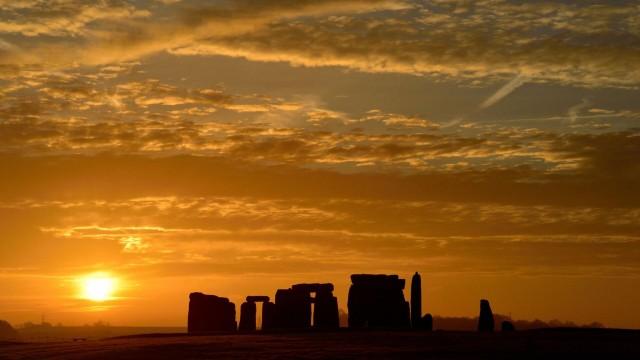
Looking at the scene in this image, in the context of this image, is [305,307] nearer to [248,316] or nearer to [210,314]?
[248,316]

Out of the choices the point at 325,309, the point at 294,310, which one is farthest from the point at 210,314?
the point at 325,309

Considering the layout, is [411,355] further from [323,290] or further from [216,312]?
[216,312]

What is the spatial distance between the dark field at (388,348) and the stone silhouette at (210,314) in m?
21.9

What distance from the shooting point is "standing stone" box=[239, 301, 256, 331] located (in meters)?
63.2

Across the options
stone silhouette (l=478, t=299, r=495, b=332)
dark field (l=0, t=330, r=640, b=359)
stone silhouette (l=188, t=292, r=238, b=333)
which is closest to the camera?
dark field (l=0, t=330, r=640, b=359)

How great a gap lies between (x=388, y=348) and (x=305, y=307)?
2762cm

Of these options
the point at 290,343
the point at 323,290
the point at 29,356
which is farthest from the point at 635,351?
the point at 323,290

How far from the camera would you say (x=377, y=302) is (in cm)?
5781

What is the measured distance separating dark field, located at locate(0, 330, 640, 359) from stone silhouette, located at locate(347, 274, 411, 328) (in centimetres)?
1509

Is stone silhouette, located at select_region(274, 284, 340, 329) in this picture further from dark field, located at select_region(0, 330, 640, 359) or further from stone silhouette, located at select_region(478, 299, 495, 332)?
dark field, located at select_region(0, 330, 640, 359)

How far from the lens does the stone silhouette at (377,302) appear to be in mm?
57125

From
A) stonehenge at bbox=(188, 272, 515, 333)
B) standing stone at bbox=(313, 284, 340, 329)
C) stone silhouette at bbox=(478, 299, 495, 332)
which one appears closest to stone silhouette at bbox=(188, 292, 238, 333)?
stonehenge at bbox=(188, 272, 515, 333)

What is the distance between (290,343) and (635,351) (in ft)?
41.3

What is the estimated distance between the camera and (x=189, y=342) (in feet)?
126
